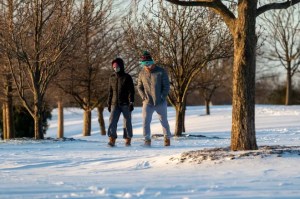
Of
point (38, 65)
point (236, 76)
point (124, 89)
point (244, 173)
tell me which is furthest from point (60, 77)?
point (244, 173)

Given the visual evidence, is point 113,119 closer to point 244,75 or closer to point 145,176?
point 244,75

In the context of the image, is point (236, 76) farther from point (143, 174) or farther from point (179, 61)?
point (179, 61)

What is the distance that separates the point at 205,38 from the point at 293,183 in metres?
12.9

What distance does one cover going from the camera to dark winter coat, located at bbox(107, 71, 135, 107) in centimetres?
1143

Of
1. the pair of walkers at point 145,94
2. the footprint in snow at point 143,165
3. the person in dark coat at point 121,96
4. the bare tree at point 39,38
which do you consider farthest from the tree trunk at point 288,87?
the footprint in snow at point 143,165

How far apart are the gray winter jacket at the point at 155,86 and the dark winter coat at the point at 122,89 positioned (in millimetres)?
274

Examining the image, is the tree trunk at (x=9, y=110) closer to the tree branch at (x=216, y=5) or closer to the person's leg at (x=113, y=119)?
the person's leg at (x=113, y=119)

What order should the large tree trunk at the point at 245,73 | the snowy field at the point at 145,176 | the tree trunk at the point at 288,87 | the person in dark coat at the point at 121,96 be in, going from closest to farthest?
1. the snowy field at the point at 145,176
2. the large tree trunk at the point at 245,73
3. the person in dark coat at the point at 121,96
4. the tree trunk at the point at 288,87

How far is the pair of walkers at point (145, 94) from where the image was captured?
441 inches

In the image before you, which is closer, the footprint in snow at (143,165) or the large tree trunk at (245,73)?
the footprint in snow at (143,165)

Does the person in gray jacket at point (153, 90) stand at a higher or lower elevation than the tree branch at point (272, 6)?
lower

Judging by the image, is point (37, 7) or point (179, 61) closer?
point (37, 7)

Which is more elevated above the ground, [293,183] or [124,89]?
[124,89]

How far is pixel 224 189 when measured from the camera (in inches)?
227
